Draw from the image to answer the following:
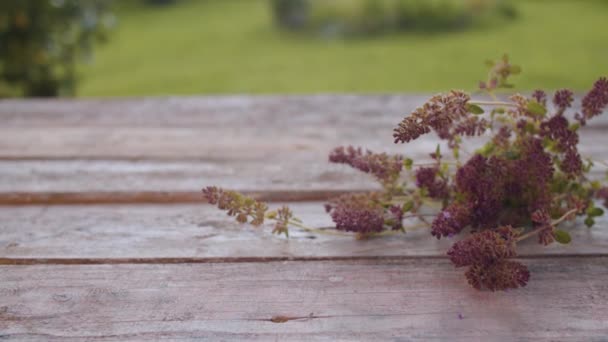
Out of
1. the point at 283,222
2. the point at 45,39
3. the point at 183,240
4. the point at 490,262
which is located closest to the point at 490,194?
the point at 490,262

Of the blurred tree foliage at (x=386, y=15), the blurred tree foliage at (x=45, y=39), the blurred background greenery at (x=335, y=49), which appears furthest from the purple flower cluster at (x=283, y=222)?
the blurred tree foliage at (x=386, y=15)

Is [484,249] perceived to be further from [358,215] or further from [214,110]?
[214,110]

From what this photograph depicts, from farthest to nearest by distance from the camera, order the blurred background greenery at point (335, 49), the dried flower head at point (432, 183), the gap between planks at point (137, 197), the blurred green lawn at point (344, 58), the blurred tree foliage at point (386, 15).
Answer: the blurred tree foliage at point (386, 15), the blurred green lawn at point (344, 58), the blurred background greenery at point (335, 49), the gap between planks at point (137, 197), the dried flower head at point (432, 183)

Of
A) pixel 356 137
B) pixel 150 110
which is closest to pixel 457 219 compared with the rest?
pixel 356 137

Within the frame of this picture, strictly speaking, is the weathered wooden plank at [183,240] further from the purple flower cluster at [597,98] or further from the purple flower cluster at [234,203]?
the purple flower cluster at [597,98]

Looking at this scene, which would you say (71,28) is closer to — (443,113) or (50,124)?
(50,124)

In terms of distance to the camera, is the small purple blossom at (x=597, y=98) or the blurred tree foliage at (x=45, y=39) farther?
the blurred tree foliage at (x=45, y=39)
